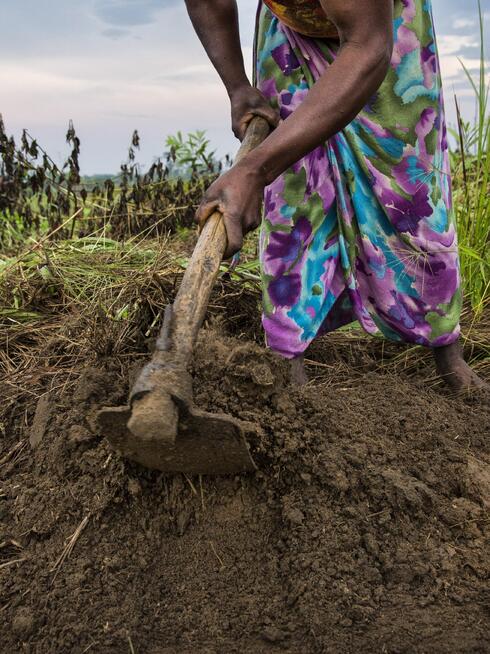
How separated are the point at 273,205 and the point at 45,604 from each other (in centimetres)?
139

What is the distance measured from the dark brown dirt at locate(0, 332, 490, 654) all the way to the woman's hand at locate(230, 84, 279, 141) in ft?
2.48

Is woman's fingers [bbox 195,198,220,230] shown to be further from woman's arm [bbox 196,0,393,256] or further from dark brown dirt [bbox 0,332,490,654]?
dark brown dirt [bbox 0,332,490,654]

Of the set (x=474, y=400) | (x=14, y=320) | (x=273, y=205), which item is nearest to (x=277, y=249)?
(x=273, y=205)

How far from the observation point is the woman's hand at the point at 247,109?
2.38m

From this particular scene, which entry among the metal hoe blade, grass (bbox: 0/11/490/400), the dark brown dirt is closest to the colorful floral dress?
grass (bbox: 0/11/490/400)

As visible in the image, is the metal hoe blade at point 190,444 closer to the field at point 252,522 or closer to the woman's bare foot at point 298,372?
the field at point 252,522

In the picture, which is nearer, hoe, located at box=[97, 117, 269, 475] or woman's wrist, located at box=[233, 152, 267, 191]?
hoe, located at box=[97, 117, 269, 475]

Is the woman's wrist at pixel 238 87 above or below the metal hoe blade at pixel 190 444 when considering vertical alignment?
above

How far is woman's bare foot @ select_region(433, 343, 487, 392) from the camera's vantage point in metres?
2.61

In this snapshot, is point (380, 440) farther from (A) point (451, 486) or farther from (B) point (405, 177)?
(B) point (405, 177)

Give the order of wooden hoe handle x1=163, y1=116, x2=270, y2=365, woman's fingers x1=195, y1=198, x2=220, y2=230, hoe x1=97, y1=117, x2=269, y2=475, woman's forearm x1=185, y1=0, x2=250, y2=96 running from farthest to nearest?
woman's forearm x1=185, y1=0, x2=250, y2=96 < woman's fingers x1=195, y1=198, x2=220, y2=230 < wooden hoe handle x1=163, y1=116, x2=270, y2=365 < hoe x1=97, y1=117, x2=269, y2=475

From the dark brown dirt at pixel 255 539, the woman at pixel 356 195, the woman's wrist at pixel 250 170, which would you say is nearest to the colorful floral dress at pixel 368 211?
the woman at pixel 356 195

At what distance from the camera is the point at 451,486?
6.65 feet

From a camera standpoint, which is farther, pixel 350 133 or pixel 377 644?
pixel 350 133
